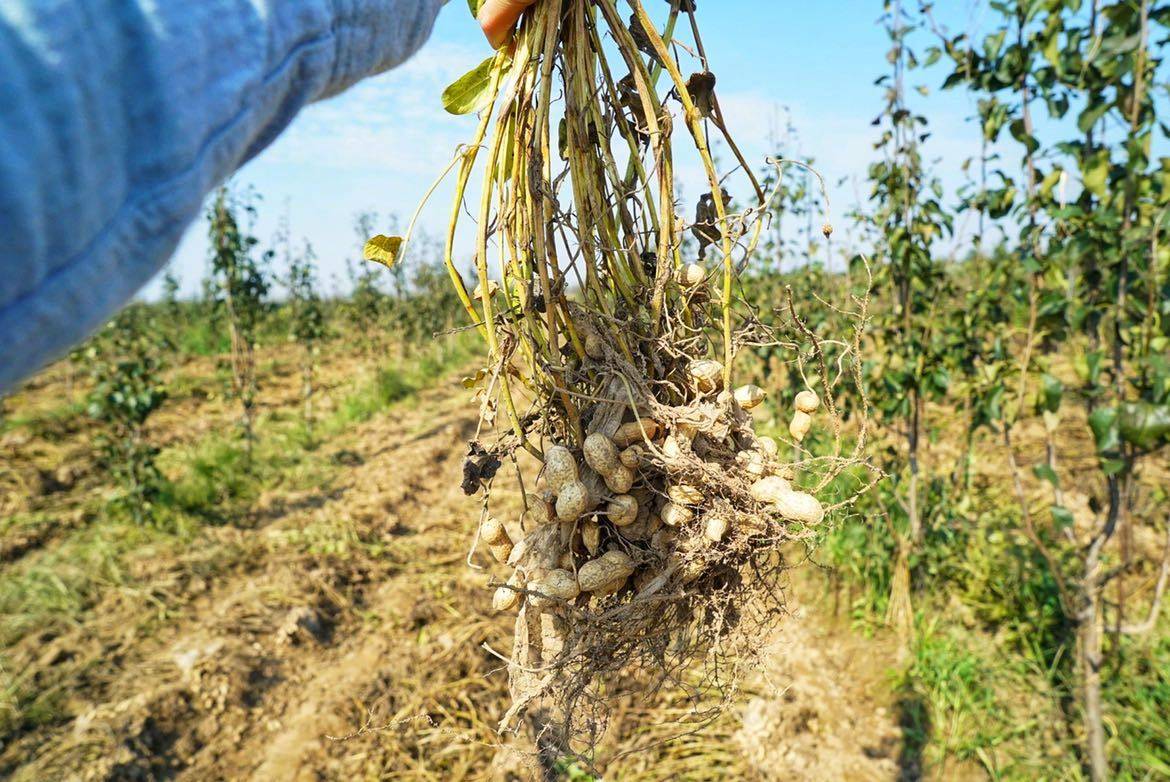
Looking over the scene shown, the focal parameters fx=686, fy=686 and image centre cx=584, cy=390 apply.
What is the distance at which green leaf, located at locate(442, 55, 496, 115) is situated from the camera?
1146 millimetres

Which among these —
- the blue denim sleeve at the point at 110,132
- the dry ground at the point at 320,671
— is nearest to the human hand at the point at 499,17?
the blue denim sleeve at the point at 110,132

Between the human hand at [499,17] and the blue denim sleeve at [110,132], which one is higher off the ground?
the human hand at [499,17]

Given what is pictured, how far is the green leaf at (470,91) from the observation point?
3.76 feet

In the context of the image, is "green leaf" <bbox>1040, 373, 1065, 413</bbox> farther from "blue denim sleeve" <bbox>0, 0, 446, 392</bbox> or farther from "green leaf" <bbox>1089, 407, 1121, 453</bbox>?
"blue denim sleeve" <bbox>0, 0, 446, 392</bbox>

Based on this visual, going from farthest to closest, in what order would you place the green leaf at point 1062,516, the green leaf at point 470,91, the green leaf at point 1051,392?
the green leaf at point 1062,516
the green leaf at point 1051,392
the green leaf at point 470,91

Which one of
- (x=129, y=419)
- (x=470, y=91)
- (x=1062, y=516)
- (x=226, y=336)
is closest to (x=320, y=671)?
(x=129, y=419)

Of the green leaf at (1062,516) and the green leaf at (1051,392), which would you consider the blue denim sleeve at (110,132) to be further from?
the green leaf at (1062,516)

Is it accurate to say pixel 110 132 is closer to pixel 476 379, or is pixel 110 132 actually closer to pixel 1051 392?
pixel 476 379

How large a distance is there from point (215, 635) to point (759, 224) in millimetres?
3855

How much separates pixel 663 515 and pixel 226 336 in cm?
1206

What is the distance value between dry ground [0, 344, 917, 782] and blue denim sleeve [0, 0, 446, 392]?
172 centimetres

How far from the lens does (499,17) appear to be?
1041 millimetres

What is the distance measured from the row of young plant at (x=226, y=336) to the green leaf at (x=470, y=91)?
3.72m

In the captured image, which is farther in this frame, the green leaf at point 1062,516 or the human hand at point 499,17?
the green leaf at point 1062,516
